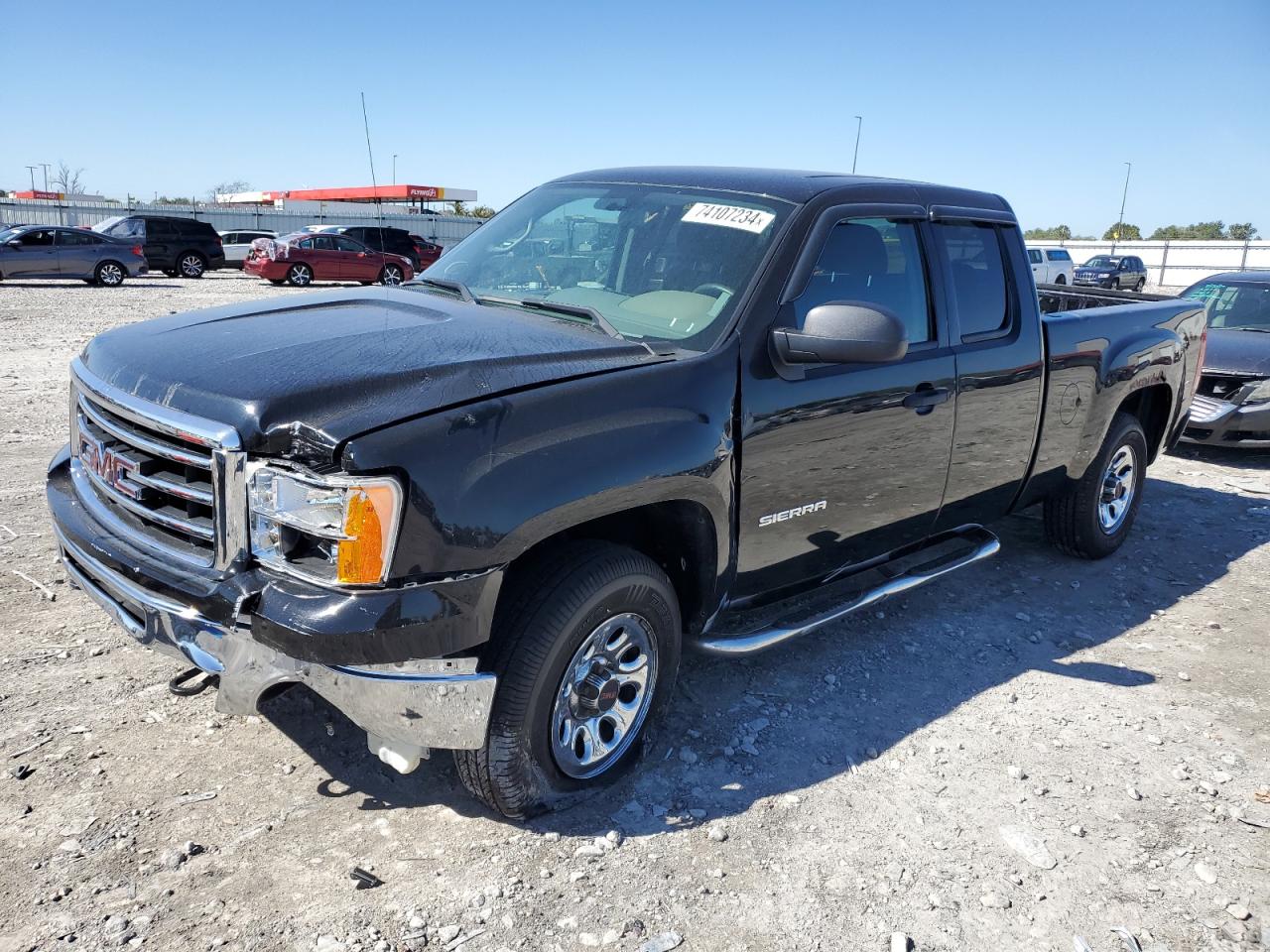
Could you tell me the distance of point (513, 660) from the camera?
2799 millimetres

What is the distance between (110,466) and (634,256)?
6.34 feet

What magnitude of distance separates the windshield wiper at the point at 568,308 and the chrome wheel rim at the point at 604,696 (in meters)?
1.00

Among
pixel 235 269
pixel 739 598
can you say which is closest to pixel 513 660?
pixel 739 598

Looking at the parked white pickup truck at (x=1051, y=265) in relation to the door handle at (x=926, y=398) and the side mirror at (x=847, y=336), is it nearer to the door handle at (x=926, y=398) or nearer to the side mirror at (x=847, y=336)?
the door handle at (x=926, y=398)

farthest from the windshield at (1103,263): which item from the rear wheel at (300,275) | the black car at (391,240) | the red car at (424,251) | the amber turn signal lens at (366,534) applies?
the amber turn signal lens at (366,534)

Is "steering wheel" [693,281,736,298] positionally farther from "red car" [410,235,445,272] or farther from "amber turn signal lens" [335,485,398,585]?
"red car" [410,235,445,272]

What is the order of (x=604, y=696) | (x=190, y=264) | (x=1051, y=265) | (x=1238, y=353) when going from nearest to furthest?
(x=604, y=696) → (x=1238, y=353) → (x=190, y=264) → (x=1051, y=265)

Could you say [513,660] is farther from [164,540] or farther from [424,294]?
[424,294]

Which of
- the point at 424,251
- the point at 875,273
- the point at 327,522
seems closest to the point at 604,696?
the point at 327,522

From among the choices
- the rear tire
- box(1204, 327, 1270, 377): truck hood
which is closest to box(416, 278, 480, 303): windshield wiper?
the rear tire

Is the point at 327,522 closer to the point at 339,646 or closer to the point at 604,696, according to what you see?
the point at 339,646

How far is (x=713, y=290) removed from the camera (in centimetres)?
347

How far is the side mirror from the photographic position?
321 cm

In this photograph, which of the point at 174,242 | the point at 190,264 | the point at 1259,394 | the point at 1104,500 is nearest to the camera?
the point at 1104,500
